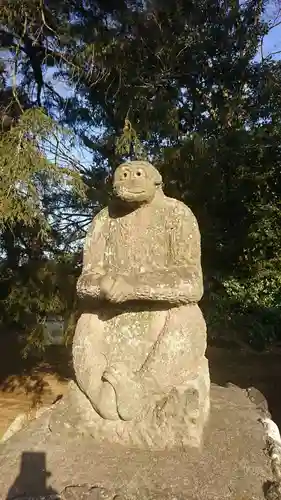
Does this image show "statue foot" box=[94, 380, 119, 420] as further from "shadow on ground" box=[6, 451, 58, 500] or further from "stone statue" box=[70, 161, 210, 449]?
"shadow on ground" box=[6, 451, 58, 500]

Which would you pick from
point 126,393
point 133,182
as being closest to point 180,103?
point 133,182

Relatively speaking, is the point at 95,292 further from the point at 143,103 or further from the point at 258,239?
the point at 258,239

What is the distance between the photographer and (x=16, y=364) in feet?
24.0

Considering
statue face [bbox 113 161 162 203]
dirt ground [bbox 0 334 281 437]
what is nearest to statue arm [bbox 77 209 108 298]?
statue face [bbox 113 161 162 203]

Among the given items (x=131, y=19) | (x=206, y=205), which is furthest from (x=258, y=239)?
(x=131, y=19)

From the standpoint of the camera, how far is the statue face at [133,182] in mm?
2764

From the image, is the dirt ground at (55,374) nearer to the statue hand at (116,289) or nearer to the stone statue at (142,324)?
the stone statue at (142,324)

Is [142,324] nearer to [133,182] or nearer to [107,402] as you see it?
[107,402]

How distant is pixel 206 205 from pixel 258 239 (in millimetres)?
797

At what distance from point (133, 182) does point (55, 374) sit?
4.70 metres

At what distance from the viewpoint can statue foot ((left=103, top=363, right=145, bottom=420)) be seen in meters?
2.56

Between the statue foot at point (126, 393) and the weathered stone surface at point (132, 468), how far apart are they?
0.17 meters

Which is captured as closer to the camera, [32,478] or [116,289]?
[32,478]

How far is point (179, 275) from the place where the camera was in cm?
271
